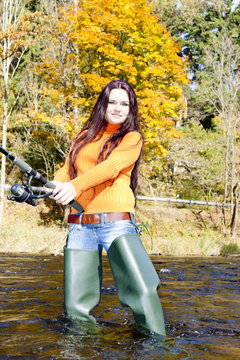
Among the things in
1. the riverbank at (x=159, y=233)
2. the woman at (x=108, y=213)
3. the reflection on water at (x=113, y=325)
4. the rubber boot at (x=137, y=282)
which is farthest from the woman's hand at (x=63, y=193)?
the riverbank at (x=159, y=233)

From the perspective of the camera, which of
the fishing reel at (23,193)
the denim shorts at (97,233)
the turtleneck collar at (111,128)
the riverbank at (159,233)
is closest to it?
the fishing reel at (23,193)

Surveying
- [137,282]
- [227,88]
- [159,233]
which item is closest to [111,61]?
[227,88]

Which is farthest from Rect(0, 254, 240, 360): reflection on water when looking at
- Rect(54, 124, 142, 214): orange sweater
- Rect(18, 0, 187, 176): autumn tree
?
A: Rect(18, 0, 187, 176): autumn tree

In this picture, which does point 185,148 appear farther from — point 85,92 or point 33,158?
point 33,158

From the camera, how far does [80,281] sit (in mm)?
3340

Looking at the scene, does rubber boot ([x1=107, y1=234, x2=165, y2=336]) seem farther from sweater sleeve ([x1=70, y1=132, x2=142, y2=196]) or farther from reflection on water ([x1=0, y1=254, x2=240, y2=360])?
sweater sleeve ([x1=70, y1=132, x2=142, y2=196])

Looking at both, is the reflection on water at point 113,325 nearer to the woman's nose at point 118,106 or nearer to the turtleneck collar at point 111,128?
the turtleneck collar at point 111,128

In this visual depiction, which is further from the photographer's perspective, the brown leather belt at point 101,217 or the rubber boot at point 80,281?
the rubber boot at point 80,281

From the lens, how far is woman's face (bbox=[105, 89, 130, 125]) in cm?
342

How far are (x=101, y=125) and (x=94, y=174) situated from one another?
61cm

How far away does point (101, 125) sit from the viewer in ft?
11.6

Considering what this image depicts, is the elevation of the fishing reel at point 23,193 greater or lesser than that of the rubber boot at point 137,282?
greater

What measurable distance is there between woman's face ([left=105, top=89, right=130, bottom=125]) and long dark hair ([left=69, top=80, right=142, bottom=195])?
3cm

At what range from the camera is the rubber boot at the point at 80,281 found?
3336 millimetres
